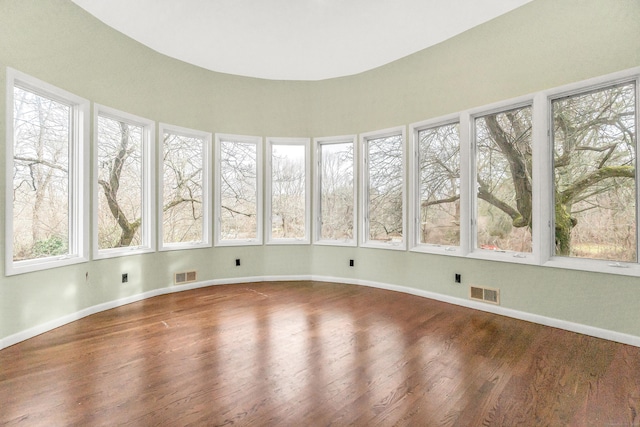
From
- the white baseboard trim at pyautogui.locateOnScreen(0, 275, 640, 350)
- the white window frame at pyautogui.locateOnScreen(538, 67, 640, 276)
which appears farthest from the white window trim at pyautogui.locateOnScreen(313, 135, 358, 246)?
the white window frame at pyautogui.locateOnScreen(538, 67, 640, 276)

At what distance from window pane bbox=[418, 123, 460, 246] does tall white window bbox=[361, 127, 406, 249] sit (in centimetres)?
29

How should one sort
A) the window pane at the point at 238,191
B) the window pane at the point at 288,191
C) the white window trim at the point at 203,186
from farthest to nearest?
the window pane at the point at 288,191 < the window pane at the point at 238,191 < the white window trim at the point at 203,186

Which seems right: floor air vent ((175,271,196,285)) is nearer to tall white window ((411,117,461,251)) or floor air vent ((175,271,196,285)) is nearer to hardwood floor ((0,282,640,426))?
hardwood floor ((0,282,640,426))

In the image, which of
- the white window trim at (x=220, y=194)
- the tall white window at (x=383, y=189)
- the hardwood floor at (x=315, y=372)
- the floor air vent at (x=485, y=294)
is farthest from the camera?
the white window trim at (x=220, y=194)

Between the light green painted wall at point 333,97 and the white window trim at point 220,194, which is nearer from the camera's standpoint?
the light green painted wall at point 333,97

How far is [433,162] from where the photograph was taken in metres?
4.13

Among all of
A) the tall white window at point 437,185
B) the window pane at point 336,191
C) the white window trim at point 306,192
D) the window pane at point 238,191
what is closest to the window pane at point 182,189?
the window pane at point 238,191

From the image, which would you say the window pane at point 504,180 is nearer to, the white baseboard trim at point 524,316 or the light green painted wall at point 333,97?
the light green painted wall at point 333,97

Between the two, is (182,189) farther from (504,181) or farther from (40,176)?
(504,181)

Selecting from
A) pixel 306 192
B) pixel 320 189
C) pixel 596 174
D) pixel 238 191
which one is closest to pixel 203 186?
pixel 238 191

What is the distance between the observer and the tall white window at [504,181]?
3326 millimetres

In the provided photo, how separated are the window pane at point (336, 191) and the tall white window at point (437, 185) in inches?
41.9

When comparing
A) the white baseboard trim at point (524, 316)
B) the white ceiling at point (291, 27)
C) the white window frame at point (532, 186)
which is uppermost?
the white ceiling at point (291, 27)

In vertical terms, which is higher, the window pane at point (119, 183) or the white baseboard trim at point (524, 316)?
the window pane at point (119, 183)
